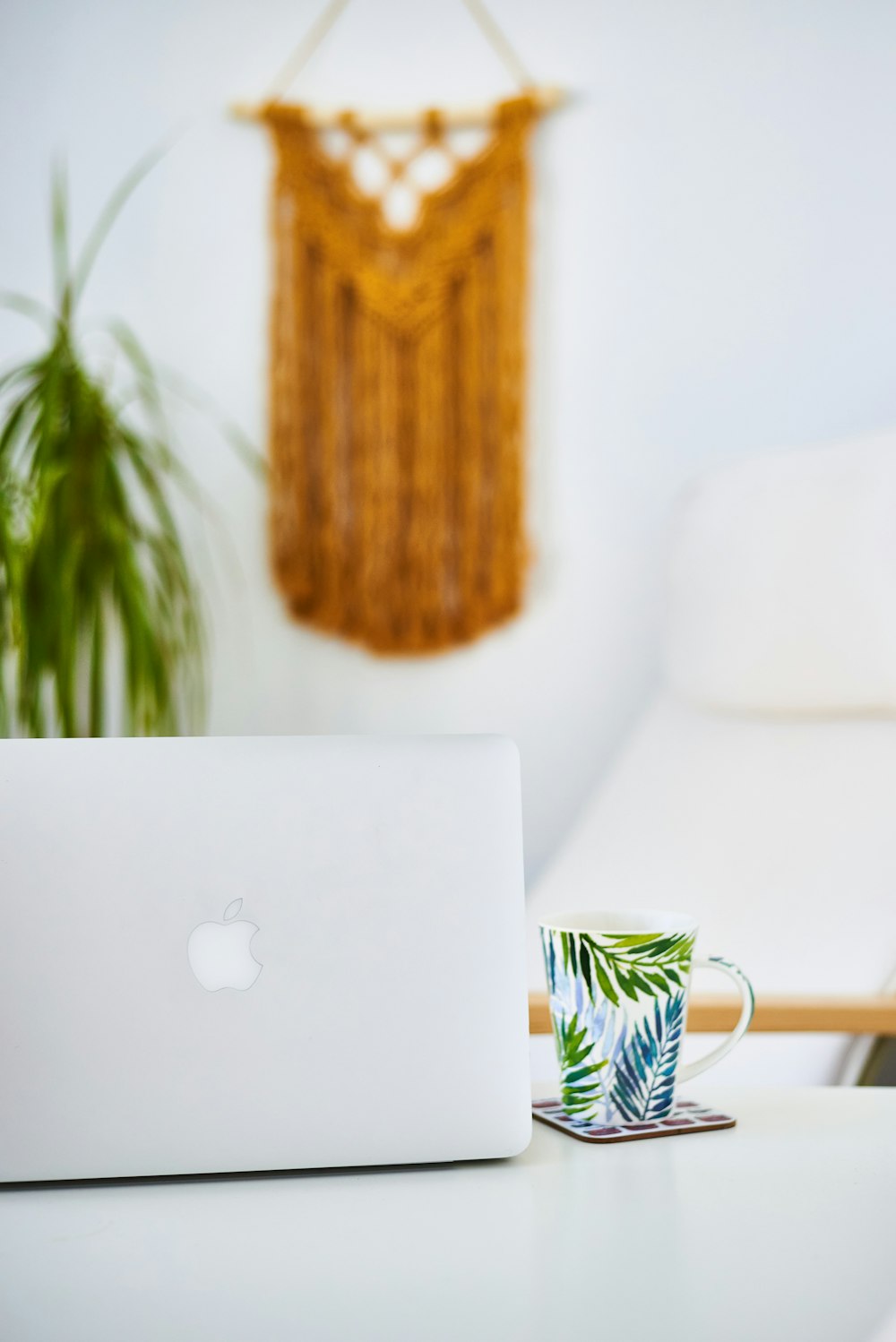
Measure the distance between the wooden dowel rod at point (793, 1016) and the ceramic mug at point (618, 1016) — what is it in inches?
3.9

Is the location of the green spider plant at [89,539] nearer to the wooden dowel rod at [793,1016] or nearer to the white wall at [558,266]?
the white wall at [558,266]

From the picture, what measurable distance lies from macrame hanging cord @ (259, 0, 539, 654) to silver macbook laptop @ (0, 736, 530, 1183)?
1259 millimetres

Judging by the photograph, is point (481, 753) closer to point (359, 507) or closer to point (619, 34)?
point (359, 507)

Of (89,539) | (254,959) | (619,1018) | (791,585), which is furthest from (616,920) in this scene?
(89,539)

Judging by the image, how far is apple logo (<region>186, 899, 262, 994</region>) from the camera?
0.52 m

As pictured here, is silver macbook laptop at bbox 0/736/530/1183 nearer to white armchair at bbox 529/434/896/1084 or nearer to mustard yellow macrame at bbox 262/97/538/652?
white armchair at bbox 529/434/896/1084

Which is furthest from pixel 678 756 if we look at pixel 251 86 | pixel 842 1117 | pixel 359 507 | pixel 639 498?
pixel 251 86

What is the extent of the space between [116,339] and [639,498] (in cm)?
80

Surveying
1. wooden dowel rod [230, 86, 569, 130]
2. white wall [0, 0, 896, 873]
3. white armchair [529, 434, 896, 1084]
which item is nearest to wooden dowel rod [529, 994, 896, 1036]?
white armchair [529, 434, 896, 1084]

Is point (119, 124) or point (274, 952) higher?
point (119, 124)

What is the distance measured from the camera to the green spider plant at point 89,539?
4.98 ft

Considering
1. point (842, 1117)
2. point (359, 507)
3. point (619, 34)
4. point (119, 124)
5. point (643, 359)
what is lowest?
point (842, 1117)

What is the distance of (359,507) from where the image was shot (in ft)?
5.90

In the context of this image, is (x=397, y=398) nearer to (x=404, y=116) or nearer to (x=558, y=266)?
(x=558, y=266)
